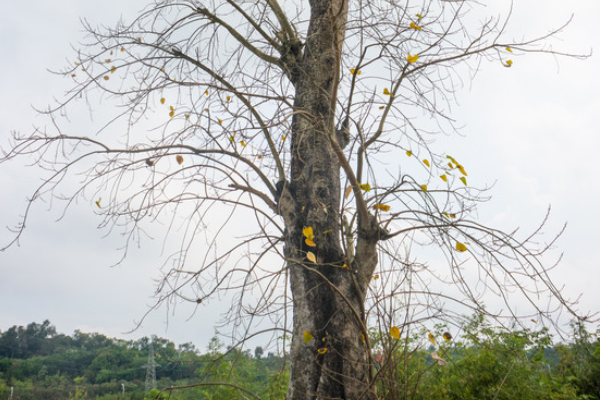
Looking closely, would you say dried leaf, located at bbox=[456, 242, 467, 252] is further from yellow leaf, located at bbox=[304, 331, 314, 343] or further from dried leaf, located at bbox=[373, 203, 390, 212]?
yellow leaf, located at bbox=[304, 331, 314, 343]

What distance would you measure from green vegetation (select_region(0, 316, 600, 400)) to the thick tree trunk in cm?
17

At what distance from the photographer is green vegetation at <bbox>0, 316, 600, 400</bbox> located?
2389 mm

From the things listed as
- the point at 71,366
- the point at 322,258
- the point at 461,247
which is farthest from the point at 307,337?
the point at 71,366

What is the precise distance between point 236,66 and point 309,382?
2.15 metres

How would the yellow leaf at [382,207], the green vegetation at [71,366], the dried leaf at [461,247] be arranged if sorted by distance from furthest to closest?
the green vegetation at [71,366]
the yellow leaf at [382,207]
the dried leaf at [461,247]

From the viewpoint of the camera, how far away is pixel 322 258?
2.54 meters

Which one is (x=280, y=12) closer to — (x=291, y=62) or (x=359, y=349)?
(x=291, y=62)

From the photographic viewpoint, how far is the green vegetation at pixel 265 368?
2389mm

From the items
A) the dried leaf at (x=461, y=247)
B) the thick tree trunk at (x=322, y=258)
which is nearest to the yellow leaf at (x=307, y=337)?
the thick tree trunk at (x=322, y=258)

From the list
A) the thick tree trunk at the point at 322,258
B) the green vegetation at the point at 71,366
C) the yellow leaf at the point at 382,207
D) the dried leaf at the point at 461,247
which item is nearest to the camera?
the thick tree trunk at the point at 322,258

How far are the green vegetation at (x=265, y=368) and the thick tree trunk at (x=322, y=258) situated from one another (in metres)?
0.17

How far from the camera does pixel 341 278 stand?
2.53 m

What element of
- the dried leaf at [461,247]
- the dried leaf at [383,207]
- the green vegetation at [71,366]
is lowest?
the green vegetation at [71,366]

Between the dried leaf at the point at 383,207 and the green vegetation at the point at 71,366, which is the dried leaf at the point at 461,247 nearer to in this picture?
the dried leaf at the point at 383,207
